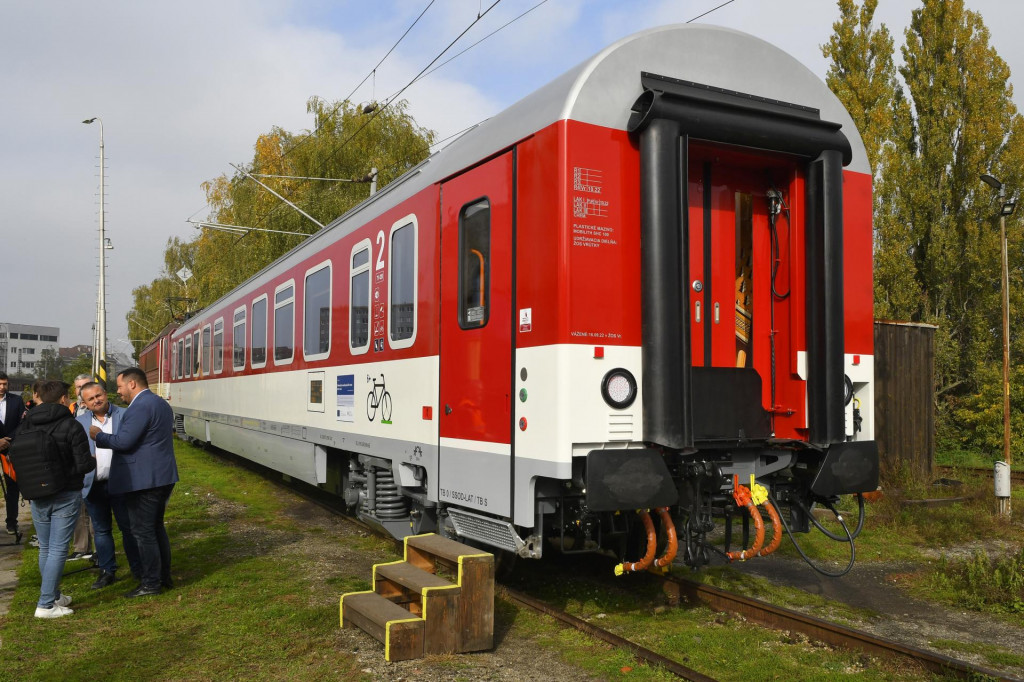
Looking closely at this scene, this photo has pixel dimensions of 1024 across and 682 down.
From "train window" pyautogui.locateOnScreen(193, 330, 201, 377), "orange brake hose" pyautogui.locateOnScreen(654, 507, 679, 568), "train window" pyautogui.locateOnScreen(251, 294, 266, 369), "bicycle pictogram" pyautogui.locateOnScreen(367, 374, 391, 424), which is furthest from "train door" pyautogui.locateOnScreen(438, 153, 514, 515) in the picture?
"train window" pyautogui.locateOnScreen(193, 330, 201, 377)

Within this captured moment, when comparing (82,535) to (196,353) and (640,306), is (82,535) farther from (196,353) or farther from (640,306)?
(196,353)

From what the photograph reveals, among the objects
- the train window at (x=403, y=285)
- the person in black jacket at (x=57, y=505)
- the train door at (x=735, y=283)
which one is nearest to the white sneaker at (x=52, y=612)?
the person in black jacket at (x=57, y=505)

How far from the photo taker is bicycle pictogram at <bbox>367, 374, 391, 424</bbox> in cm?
726

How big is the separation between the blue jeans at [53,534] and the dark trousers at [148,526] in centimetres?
50

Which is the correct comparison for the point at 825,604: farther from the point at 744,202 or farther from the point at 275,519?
the point at 275,519

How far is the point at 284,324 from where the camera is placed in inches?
433

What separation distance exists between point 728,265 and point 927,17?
19.0 m

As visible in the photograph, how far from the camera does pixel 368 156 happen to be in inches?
966

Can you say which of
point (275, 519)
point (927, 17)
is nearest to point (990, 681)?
point (275, 519)

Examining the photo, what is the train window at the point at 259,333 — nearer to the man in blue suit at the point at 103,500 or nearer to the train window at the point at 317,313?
the train window at the point at 317,313

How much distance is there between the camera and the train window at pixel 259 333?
12086 millimetres

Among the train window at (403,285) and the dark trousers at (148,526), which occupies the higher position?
the train window at (403,285)

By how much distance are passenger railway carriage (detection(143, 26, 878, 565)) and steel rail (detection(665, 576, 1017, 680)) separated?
685 millimetres

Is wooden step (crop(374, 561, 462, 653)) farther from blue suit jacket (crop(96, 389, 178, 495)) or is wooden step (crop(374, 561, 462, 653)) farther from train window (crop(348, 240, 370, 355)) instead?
Answer: train window (crop(348, 240, 370, 355))
